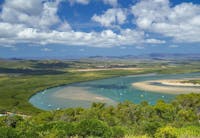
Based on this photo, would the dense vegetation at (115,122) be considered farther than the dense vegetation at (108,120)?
No

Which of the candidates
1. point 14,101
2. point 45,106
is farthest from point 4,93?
point 45,106

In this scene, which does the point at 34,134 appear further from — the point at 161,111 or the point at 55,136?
the point at 161,111

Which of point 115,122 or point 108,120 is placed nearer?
point 115,122

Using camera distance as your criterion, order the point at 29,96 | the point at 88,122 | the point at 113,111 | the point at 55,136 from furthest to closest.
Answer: the point at 29,96 → the point at 113,111 → the point at 88,122 → the point at 55,136

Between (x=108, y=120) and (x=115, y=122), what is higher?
(x=108, y=120)

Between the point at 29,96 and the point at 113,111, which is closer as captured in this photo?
the point at 113,111

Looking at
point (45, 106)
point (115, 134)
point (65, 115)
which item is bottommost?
point (45, 106)

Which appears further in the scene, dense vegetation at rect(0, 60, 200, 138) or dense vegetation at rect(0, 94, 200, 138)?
dense vegetation at rect(0, 60, 200, 138)

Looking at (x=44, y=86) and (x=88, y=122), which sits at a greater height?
(x=88, y=122)
